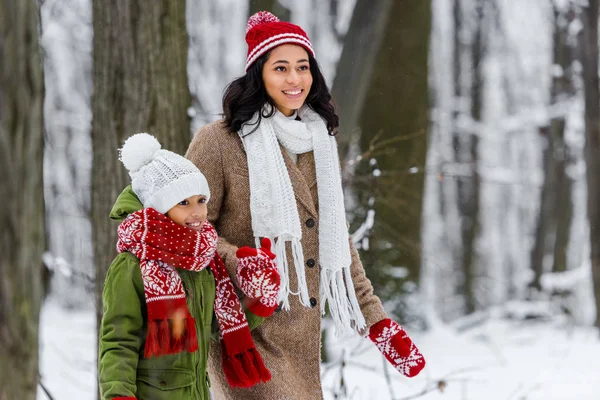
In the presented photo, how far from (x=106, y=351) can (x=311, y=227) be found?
0.99 metres

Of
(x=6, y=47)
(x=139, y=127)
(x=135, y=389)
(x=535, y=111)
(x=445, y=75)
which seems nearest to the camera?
(x=135, y=389)

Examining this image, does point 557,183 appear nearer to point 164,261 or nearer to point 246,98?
point 246,98

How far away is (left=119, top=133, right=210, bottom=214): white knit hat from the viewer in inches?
107

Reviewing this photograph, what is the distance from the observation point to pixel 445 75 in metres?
23.5

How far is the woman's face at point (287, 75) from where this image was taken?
3.16m

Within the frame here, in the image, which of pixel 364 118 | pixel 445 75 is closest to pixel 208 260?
pixel 364 118

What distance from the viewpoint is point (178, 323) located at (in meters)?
2.65

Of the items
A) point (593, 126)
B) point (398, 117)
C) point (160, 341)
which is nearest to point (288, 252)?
point (160, 341)

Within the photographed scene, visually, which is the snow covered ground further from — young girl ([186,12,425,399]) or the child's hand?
the child's hand

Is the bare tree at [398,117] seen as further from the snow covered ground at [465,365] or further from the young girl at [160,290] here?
the young girl at [160,290]

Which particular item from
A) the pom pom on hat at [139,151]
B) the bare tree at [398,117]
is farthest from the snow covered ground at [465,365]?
the pom pom on hat at [139,151]

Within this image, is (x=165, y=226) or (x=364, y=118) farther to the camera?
(x=364, y=118)

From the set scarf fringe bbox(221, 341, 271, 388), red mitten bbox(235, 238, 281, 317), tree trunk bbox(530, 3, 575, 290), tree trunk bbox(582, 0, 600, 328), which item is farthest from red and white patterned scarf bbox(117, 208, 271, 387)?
tree trunk bbox(530, 3, 575, 290)

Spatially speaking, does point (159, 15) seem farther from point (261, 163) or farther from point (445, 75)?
point (445, 75)
